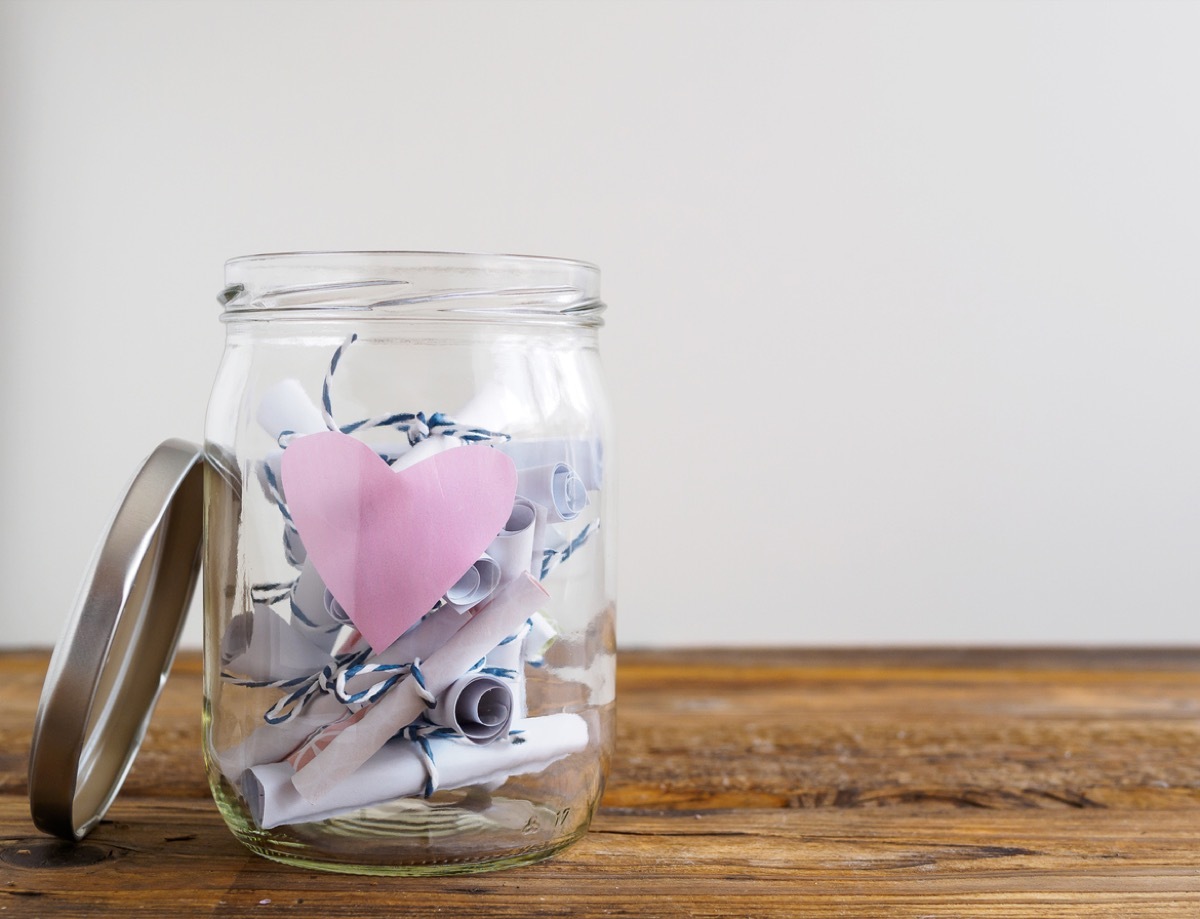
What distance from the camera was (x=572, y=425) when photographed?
20.3 inches

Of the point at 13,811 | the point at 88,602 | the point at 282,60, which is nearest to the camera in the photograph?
the point at 88,602

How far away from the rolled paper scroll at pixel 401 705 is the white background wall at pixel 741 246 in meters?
0.64

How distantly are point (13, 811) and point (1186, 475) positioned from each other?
3.37ft

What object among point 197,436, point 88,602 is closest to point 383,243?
point 197,436

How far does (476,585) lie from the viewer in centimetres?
45

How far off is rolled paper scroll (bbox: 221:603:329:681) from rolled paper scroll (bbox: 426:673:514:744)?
0.06 m

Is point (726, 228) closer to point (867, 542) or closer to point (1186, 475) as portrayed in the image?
point (867, 542)

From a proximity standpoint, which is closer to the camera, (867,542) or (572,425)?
(572,425)

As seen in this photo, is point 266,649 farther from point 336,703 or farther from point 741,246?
point 741,246

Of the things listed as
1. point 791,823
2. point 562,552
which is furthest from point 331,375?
point 791,823

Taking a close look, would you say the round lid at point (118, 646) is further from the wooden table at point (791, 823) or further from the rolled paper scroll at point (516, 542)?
the rolled paper scroll at point (516, 542)

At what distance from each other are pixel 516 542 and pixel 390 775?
105 millimetres

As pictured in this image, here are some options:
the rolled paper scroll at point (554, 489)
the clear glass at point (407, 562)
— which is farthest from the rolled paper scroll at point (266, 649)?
the rolled paper scroll at point (554, 489)

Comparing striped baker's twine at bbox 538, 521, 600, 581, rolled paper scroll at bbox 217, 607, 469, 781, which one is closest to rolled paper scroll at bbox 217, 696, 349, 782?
rolled paper scroll at bbox 217, 607, 469, 781
